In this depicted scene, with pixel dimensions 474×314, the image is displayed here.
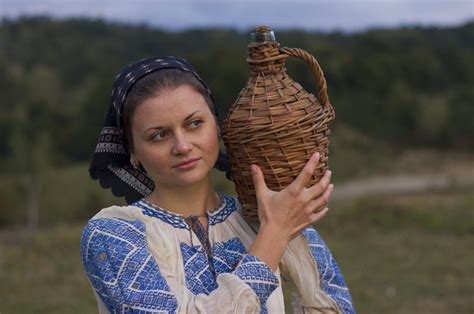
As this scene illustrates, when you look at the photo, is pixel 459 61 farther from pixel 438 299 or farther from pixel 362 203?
pixel 438 299

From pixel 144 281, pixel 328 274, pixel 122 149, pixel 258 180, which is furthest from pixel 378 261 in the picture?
pixel 144 281

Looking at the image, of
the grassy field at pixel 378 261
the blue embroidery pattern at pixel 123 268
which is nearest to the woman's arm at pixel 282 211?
the blue embroidery pattern at pixel 123 268

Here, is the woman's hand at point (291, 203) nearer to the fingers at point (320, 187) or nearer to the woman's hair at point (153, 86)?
the fingers at point (320, 187)

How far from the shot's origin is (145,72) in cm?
191

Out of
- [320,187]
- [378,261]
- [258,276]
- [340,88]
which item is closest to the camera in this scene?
[258,276]

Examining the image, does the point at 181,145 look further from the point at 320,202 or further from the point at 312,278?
the point at 312,278

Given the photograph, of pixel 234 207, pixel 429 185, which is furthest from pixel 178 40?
pixel 234 207

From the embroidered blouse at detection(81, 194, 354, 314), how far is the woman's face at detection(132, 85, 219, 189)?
0.14 meters

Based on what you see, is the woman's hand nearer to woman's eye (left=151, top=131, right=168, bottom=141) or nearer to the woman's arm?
the woman's arm

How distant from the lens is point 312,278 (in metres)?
2.00

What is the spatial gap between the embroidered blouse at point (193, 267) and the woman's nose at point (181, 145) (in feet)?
0.70

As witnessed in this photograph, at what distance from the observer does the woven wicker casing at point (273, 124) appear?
6.04ft

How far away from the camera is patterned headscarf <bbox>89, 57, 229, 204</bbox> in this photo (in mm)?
1928

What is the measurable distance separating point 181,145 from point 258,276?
35cm
